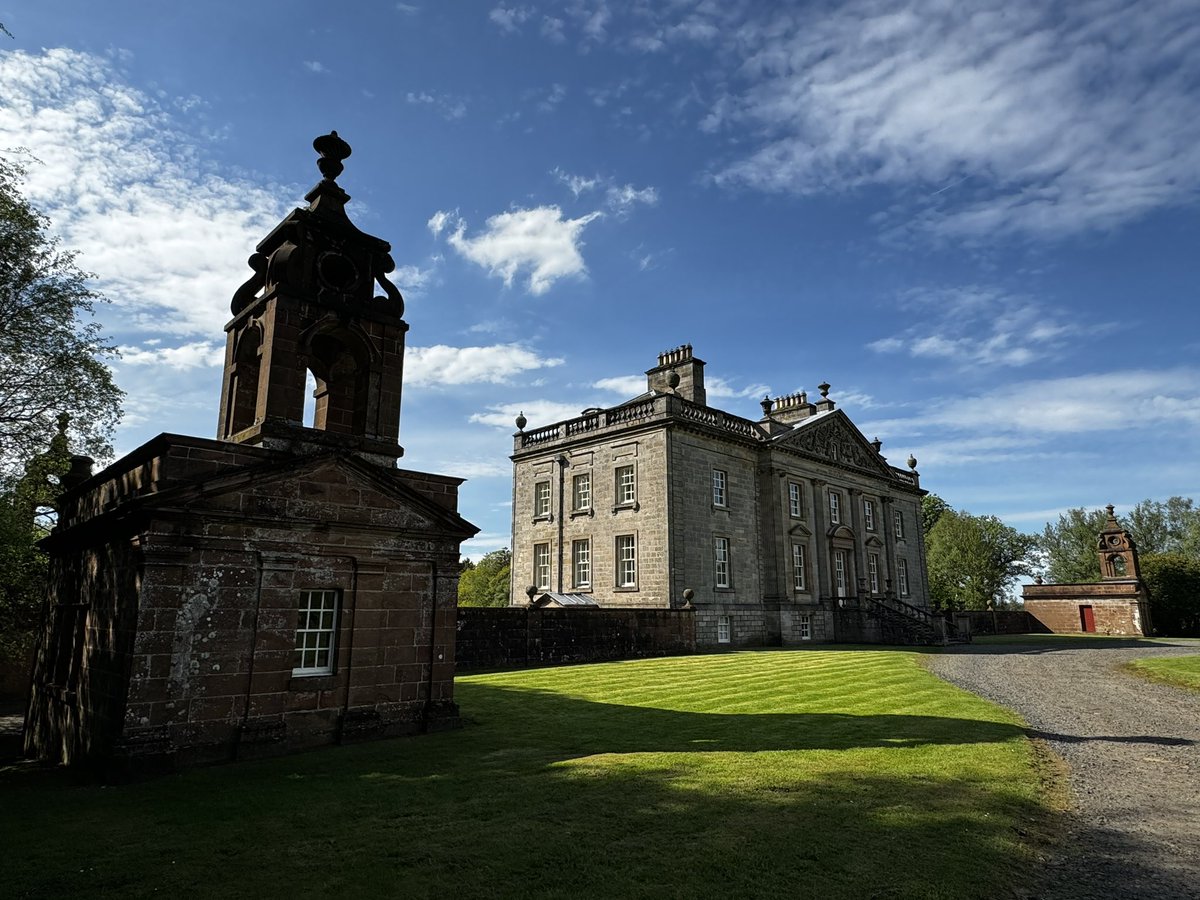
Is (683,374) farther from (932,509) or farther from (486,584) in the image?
(932,509)

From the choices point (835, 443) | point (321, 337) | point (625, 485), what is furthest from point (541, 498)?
point (321, 337)

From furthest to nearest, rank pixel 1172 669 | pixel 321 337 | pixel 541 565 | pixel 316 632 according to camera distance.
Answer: pixel 541 565, pixel 1172 669, pixel 321 337, pixel 316 632

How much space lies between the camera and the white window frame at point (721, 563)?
31.4m

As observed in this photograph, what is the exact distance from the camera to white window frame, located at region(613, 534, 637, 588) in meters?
31.0

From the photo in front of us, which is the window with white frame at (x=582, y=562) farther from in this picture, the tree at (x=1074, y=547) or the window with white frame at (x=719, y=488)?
the tree at (x=1074, y=547)

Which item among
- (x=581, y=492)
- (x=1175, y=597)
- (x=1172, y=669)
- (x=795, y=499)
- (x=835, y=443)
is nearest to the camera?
(x=1172, y=669)

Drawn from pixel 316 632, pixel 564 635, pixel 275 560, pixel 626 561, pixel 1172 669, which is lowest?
pixel 1172 669

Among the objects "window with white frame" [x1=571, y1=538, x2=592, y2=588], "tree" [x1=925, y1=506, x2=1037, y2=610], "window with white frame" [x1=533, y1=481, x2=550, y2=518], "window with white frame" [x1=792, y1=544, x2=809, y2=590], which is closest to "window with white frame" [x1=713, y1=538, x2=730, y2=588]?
"window with white frame" [x1=792, y1=544, x2=809, y2=590]

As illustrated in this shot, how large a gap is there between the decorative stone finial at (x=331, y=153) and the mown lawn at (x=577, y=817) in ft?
34.0

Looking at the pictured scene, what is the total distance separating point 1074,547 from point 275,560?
73.7 m

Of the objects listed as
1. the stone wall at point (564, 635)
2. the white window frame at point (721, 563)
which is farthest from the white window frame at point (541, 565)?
the stone wall at point (564, 635)

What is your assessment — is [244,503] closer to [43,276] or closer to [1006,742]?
[1006,742]

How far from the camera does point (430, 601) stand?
1227 centimetres

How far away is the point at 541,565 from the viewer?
35.0 m
